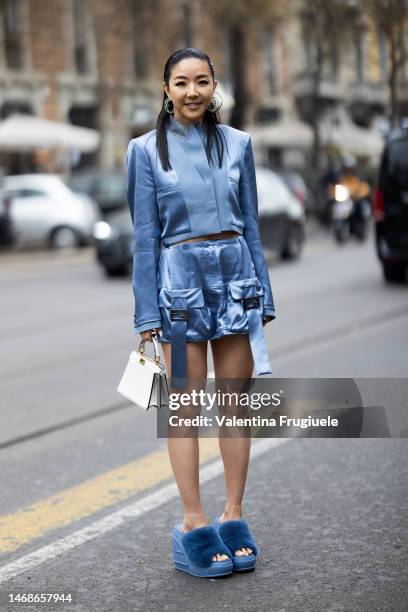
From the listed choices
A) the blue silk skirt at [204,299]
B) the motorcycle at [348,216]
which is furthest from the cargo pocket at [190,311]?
the motorcycle at [348,216]

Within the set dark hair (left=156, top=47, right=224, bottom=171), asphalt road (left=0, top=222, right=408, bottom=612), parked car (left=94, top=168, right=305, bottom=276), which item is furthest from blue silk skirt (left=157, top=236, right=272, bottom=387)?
parked car (left=94, top=168, right=305, bottom=276)

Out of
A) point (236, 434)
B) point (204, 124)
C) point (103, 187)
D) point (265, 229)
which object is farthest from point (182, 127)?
point (103, 187)

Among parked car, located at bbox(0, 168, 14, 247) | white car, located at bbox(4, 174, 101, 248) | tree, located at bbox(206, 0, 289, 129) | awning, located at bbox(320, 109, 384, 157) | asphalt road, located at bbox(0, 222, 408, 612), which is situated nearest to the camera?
asphalt road, located at bbox(0, 222, 408, 612)

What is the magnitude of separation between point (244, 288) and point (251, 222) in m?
0.26

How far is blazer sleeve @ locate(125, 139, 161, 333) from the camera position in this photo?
3.83 m

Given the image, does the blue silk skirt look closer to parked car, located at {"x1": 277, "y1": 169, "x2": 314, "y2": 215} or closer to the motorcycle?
the motorcycle

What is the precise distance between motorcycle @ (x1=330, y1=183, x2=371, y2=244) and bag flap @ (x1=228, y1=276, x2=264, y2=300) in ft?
60.9

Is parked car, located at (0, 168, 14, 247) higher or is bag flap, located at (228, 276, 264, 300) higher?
bag flap, located at (228, 276, 264, 300)

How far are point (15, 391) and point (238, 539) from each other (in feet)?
13.2

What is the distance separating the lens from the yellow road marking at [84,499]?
176 inches

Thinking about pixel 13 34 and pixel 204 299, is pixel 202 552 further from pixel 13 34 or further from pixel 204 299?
pixel 13 34

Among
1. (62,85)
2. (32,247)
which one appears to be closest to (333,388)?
(32,247)

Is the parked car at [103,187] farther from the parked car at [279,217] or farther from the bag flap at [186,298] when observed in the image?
Answer: the bag flap at [186,298]

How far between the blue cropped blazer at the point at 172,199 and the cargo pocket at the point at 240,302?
0.20 m
